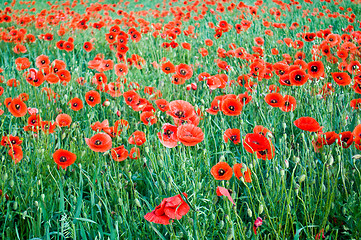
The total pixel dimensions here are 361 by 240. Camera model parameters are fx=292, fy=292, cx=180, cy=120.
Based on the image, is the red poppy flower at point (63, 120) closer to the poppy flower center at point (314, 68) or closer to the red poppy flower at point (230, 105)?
the red poppy flower at point (230, 105)

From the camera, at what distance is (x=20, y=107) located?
186cm

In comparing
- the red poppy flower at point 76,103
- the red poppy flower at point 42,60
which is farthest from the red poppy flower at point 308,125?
the red poppy flower at point 42,60

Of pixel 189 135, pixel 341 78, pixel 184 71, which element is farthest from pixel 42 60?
pixel 341 78

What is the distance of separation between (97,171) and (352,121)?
5.39ft

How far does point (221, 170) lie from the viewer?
1.19 m

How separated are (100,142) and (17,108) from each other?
0.83 meters

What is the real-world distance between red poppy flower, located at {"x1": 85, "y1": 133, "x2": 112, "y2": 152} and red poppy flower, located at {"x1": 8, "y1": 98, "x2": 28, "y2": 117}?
2.26 ft

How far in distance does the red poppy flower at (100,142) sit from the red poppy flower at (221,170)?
1.64ft

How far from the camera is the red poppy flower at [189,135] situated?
45.0 inches

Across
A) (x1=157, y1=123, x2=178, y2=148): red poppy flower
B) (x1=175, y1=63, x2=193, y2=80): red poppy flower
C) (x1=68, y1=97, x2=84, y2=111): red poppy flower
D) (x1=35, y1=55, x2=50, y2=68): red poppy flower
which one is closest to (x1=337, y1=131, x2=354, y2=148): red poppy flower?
(x1=157, y1=123, x2=178, y2=148): red poppy flower

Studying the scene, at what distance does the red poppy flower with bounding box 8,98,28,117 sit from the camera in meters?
1.79

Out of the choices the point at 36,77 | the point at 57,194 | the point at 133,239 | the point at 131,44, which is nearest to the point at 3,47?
the point at 131,44

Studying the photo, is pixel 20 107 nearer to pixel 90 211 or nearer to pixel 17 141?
pixel 17 141

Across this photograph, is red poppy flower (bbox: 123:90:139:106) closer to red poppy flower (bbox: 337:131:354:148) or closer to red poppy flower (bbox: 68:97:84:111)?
red poppy flower (bbox: 68:97:84:111)
